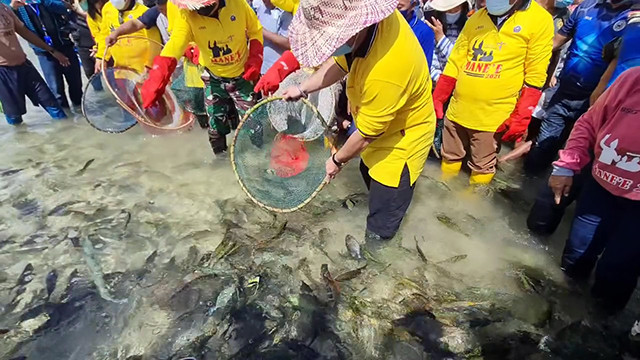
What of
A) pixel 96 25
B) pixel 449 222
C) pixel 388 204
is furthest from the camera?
pixel 96 25

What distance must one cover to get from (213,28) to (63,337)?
2829mm

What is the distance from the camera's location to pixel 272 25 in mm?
4535

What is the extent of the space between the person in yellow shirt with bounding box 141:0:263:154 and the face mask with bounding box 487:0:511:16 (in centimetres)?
221

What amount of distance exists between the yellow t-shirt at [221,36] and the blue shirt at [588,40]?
300 centimetres

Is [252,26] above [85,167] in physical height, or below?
above

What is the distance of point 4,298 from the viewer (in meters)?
2.87

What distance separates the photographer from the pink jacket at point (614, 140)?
6.96 ft

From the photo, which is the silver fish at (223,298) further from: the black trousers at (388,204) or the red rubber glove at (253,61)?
the red rubber glove at (253,61)

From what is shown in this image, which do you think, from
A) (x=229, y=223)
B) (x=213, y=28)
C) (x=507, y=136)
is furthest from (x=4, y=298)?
(x=507, y=136)

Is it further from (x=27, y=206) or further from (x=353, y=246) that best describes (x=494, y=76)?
(x=27, y=206)

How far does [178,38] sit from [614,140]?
356 cm

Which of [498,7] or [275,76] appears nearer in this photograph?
[498,7]

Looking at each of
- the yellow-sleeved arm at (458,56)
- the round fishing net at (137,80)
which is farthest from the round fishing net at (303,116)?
the round fishing net at (137,80)

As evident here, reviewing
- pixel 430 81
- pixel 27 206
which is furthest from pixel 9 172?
pixel 430 81
